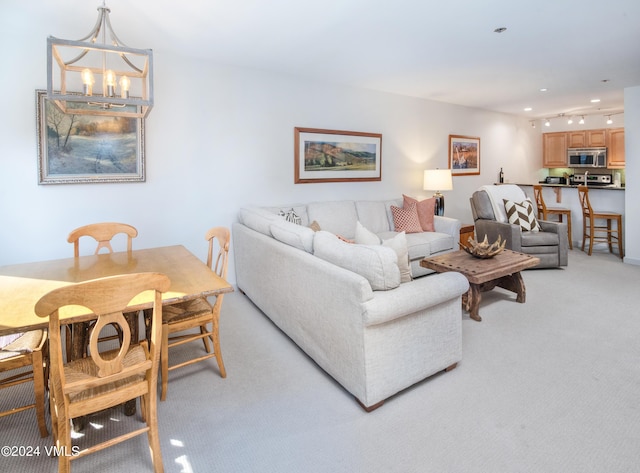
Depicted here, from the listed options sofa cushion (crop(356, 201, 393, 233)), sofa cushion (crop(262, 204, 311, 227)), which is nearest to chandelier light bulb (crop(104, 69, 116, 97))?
sofa cushion (crop(262, 204, 311, 227))

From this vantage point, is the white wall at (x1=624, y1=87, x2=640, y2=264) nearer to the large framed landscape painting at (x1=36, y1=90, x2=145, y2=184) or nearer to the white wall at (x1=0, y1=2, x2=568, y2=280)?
the white wall at (x1=0, y1=2, x2=568, y2=280)

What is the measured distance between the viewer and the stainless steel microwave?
24.9 feet

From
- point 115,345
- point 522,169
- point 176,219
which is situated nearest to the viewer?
point 115,345

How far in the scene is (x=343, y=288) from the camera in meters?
2.05

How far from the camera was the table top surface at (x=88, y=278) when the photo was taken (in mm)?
1508

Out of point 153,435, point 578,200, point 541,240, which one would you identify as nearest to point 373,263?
point 153,435

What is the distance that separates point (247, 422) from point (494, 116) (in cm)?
710

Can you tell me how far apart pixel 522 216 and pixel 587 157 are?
4.25 metres

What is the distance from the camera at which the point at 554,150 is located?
27.1ft

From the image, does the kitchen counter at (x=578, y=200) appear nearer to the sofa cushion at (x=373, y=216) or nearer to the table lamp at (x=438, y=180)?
the table lamp at (x=438, y=180)

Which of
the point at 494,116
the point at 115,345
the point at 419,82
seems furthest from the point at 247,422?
the point at 494,116

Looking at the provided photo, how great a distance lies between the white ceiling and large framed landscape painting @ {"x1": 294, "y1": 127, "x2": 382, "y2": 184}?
26.8 inches

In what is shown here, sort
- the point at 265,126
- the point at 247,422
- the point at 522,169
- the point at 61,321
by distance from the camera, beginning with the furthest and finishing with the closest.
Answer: the point at 522,169 → the point at 265,126 → the point at 247,422 → the point at 61,321

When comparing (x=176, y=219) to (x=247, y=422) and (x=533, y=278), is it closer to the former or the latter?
(x=247, y=422)
